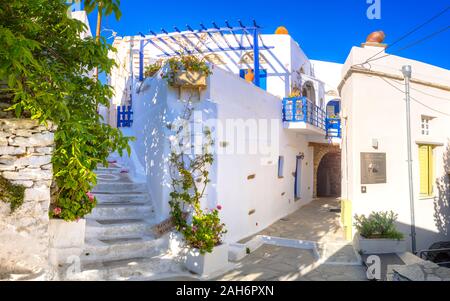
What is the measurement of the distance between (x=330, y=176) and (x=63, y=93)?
17.3 metres

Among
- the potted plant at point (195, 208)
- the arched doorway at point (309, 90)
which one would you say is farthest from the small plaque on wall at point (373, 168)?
the arched doorway at point (309, 90)

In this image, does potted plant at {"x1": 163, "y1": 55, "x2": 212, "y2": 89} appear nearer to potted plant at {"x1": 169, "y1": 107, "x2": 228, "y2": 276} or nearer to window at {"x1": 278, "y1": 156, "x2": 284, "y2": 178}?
potted plant at {"x1": 169, "y1": 107, "x2": 228, "y2": 276}

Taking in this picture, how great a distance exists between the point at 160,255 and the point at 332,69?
17260 millimetres

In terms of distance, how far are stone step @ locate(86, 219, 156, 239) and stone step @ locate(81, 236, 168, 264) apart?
131 millimetres

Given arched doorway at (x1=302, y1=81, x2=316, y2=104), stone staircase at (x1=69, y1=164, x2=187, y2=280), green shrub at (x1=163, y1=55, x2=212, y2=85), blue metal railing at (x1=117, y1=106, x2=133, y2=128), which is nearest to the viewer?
stone staircase at (x1=69, y1=164, x2=187, y2=280)

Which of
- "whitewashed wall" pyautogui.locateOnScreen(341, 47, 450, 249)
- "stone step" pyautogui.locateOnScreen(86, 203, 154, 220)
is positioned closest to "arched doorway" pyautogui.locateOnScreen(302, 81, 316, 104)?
"whitewashed wall" pyautogui.locateOnScreen(341, 47, 450, 249)

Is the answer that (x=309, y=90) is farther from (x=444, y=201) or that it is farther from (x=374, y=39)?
(x=444, y=201)

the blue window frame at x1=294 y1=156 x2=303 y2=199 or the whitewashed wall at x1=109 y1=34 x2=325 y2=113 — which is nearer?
the whitewashed wall at x1=109 y1=34 x2=325 y2=113

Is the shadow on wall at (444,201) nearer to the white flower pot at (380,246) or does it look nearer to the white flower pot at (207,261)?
the white flower pot at (380,246)

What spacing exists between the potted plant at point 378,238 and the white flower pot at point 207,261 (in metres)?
3.05

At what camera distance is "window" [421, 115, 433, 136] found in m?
9.41

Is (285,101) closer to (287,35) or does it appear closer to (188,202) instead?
(287,35)

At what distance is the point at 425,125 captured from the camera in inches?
373
